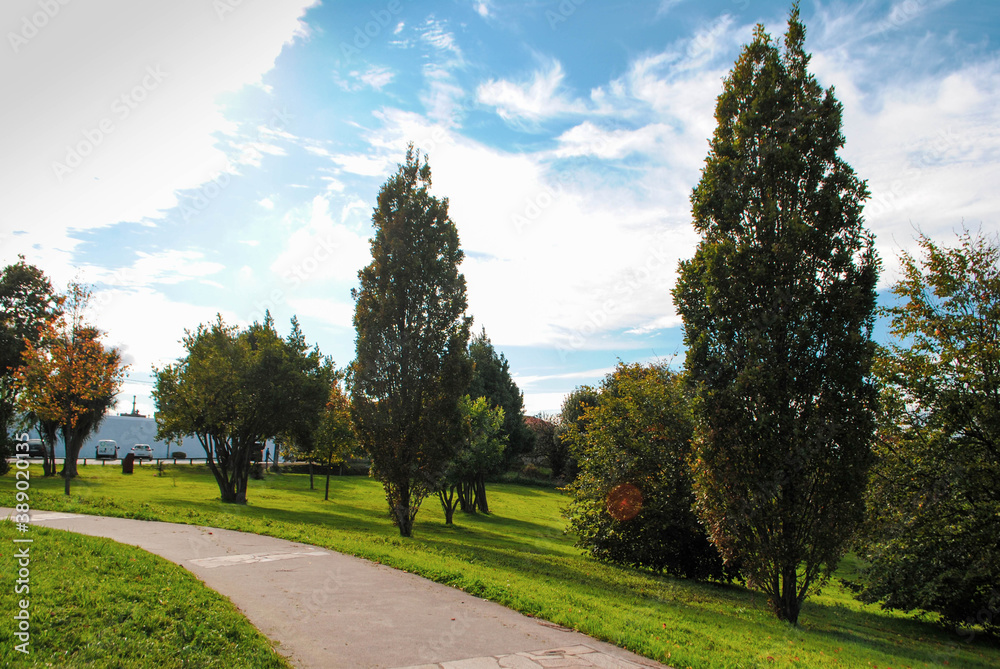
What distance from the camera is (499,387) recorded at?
158ft

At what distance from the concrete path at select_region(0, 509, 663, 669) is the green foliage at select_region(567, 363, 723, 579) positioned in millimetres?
10174

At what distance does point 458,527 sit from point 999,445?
68.3 ft

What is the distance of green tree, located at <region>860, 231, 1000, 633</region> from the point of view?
537 inches

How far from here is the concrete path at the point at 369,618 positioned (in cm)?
586

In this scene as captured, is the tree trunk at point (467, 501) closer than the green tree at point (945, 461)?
No

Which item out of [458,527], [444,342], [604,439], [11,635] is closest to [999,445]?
[604,439]

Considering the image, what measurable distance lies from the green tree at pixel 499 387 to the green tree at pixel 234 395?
19.4 meters

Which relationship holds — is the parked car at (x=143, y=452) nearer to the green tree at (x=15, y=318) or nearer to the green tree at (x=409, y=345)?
the green tree at (x=15, y=318)

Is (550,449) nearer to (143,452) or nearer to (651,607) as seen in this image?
(143,452)

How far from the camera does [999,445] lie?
13680 millimetres

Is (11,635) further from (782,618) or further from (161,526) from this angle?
(782,618)

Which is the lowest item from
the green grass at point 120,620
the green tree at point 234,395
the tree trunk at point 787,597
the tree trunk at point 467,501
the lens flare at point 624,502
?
the tree trunk at point 467,501

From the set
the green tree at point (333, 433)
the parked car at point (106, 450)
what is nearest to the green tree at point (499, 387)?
the green tree at point (333, 433)

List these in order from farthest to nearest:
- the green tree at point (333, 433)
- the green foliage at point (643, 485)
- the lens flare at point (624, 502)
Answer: the green tree at point (333, 433) → the lens flare at point (624, 502) → the green foliage at point (643, 485)
